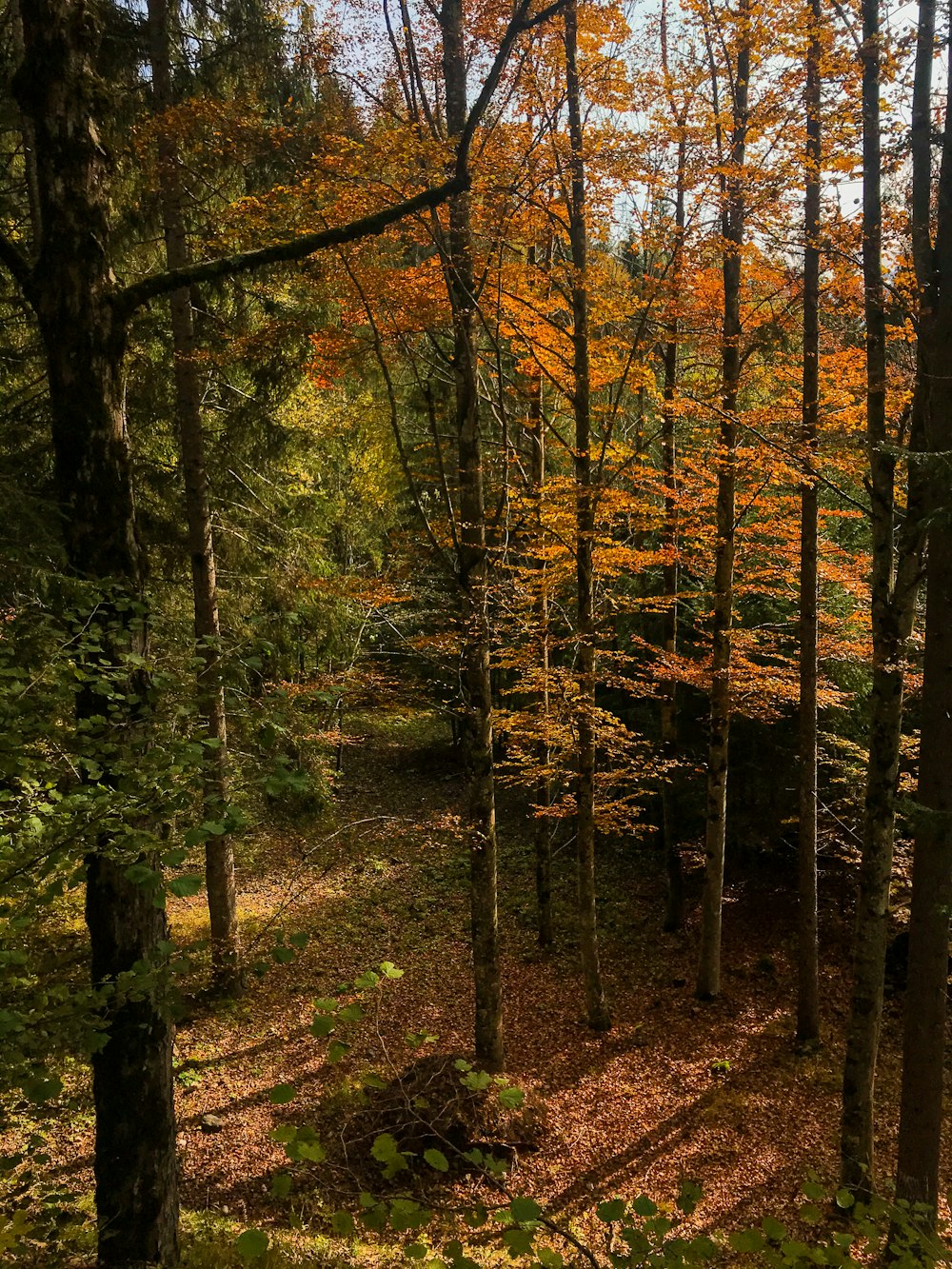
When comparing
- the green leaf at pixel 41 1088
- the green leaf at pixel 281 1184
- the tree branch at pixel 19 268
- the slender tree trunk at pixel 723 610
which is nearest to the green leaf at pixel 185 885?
the green leaf at pixel 41 1088

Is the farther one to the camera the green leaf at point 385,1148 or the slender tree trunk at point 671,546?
the slender tree trunk at point 671,546

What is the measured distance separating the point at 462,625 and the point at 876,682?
143 inches

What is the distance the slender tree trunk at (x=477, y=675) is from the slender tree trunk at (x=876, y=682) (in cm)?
312

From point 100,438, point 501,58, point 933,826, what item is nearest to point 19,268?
point 100,438

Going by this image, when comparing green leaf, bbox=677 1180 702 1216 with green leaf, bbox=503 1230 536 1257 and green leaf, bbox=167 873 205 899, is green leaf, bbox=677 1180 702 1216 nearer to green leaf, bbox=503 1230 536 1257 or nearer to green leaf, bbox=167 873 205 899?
green leaf, bbox=503 1230 536 1257

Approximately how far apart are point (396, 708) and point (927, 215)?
646 cm

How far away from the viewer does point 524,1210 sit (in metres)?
2.03

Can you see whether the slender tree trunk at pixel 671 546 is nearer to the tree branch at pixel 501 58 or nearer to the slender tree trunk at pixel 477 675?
the slender tree trunk at pixel 477 675

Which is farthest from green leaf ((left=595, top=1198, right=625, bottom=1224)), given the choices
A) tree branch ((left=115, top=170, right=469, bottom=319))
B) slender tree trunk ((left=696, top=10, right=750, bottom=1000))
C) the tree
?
slender tree trunk ((left=696, top=10, right=750, bottom=1000))

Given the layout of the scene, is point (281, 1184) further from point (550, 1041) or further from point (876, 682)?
point (550, 1041)

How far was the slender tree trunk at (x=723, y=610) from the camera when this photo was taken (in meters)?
9.24

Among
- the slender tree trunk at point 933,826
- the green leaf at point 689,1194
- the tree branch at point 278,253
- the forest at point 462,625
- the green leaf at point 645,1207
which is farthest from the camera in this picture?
the slender tree trunk at point 933,826

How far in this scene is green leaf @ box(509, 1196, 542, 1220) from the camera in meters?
2.01

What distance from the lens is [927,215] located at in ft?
18.5
